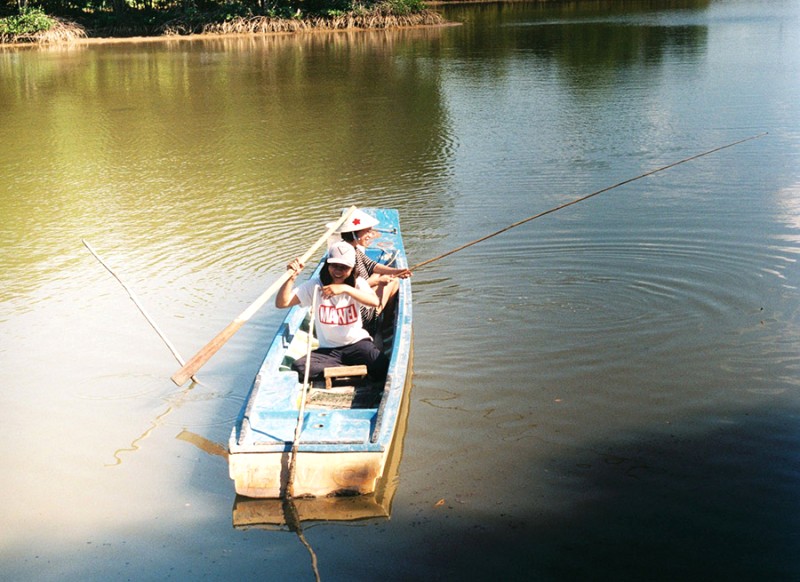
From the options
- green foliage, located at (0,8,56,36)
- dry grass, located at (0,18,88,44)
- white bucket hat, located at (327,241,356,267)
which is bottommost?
white bucket hat, located at (327,241,356,267)

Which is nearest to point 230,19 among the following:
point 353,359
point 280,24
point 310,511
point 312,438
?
point 280,24

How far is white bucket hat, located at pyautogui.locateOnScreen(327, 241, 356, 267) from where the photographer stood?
6359 mm

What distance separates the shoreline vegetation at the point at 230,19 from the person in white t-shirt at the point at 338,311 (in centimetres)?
3448

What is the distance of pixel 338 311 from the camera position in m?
6.59

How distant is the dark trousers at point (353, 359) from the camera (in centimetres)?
650

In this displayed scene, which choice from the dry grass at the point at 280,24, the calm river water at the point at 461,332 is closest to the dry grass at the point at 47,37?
the dry grass at the point at 280,24

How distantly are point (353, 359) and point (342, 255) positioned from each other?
2.32 ft

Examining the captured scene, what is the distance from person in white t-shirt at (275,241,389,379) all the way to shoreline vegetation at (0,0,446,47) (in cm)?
3448

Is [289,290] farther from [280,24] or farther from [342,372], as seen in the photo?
[280,24]

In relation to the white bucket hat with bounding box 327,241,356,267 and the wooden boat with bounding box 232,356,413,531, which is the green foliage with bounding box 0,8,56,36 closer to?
the white bucket hat with bounding box 327,241,356,267

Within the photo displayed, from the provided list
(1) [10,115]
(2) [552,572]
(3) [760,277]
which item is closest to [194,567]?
(2) [552,572]

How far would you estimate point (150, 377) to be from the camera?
7.39 metres

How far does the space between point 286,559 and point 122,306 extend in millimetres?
4689

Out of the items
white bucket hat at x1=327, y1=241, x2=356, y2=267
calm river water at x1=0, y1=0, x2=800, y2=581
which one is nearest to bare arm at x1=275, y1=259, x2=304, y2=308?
white bucket hat at x1=327, y1=241, x2=356, y2=267
